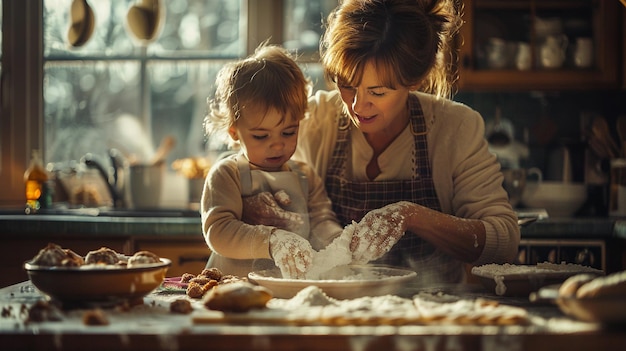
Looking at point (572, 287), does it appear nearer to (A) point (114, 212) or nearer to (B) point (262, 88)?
(B) point (262, 88)

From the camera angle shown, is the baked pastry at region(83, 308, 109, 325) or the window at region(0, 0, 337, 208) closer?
the baked pastry at region(83, 308, 109, 325)

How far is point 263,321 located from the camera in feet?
3.64

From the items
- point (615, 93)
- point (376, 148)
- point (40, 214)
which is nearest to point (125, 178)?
point (40, 214)

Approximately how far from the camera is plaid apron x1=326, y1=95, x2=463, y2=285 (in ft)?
6.43

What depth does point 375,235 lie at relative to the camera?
63.0 inches

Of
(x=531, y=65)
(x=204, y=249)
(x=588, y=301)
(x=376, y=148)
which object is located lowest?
(x=204, y=249)

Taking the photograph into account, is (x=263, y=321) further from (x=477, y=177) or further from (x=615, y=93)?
(x=615, y=93)

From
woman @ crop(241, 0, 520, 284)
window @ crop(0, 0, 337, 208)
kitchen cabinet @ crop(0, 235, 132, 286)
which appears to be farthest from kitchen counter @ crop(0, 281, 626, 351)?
window @ crop(0, 0, 337, 208)

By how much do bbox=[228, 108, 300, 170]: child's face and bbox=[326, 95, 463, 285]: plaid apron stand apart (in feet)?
0.81

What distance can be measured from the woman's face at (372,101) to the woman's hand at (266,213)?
10.7 inches

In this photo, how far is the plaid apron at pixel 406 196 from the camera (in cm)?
196

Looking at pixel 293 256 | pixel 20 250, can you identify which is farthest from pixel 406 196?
pixel 20 250

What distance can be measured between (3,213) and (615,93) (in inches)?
103

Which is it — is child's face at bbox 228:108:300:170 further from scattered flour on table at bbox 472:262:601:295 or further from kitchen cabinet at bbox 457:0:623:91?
kitchen cabinet at bbox 457:0:623:91
